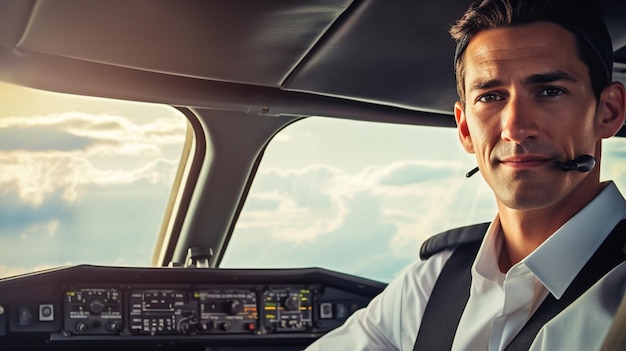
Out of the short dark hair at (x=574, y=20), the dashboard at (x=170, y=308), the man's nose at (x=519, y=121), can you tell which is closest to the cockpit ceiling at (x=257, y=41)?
the short dark hair at (x=574, y=20)

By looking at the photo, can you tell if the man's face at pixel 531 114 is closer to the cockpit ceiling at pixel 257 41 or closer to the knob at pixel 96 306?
the cockpit ceiling at pixel 257 41

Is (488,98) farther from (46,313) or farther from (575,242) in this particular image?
(46,313)

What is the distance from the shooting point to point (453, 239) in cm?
192

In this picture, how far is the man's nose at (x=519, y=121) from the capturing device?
5.17 feet

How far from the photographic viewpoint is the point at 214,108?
Answer: 2801 mm

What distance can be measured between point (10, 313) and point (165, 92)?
2.83 ft

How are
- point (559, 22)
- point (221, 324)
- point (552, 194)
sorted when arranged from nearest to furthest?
point (552, 194) < point (559, 22) < point (221, 324)

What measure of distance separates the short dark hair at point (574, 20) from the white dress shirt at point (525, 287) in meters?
0.25

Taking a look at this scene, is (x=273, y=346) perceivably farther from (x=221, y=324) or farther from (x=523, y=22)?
(x=523, y=22)

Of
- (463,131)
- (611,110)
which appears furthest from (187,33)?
(611,110)

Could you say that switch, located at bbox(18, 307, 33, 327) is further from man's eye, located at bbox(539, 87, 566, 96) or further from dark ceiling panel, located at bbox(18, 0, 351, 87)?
man's eye, located at bbox(539, 87, 566, 96)

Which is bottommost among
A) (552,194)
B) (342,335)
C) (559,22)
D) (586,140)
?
(342,335)

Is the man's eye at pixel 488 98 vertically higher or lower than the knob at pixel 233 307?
higher

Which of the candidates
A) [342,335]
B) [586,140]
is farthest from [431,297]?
[586,140]
